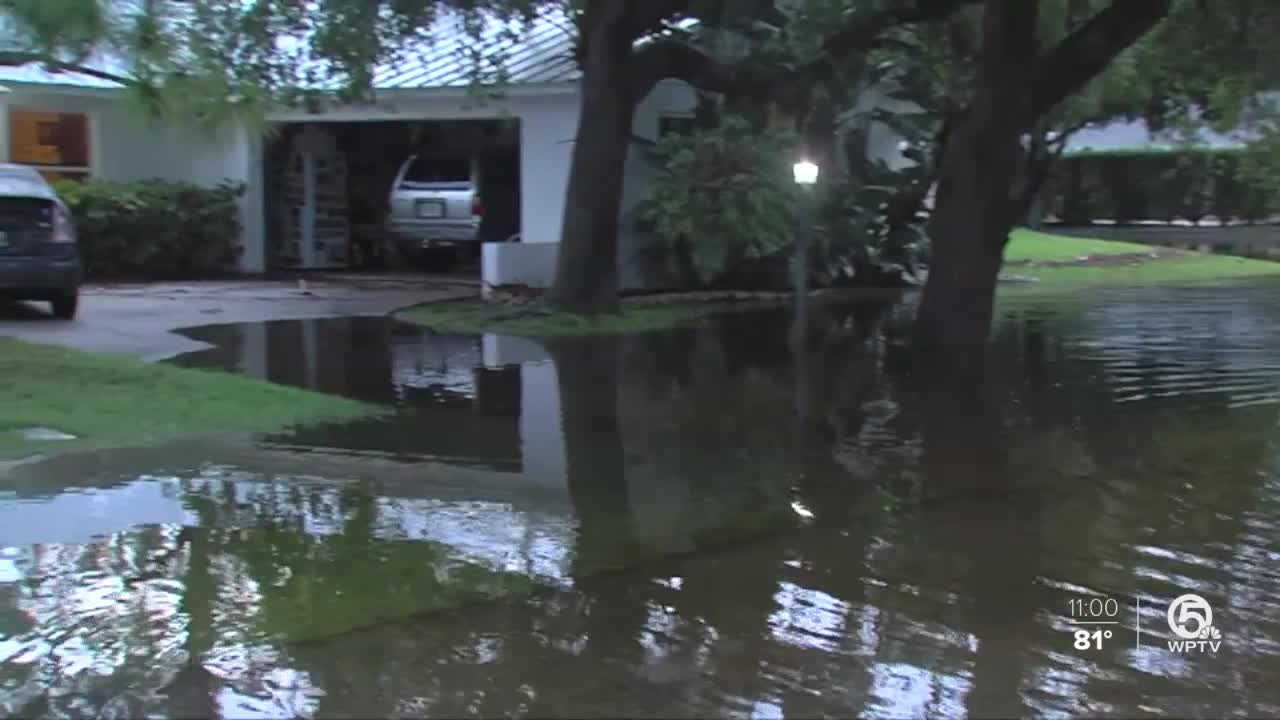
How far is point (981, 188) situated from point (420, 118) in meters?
9.91

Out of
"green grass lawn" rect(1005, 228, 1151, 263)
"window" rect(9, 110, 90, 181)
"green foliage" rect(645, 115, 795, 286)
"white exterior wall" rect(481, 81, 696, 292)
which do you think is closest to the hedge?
"green grass lawn" rect(1005, 228, 1151, 263)

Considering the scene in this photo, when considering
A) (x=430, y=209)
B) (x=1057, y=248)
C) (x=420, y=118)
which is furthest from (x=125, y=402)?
(x=1057, y=248)

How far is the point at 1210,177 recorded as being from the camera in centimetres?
4028

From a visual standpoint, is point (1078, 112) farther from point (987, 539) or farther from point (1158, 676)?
point (1158, 676)

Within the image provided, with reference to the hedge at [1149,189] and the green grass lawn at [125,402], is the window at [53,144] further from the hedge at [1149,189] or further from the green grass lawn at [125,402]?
the hedge at [1149,189]

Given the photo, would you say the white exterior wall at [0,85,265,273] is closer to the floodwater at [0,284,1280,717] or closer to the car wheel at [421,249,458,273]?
the car wheel at [421,249,458,273]

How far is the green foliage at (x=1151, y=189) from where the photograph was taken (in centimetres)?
4022

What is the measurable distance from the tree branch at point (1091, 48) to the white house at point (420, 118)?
717cm

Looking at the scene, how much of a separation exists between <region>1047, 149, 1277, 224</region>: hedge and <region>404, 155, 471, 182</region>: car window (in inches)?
863

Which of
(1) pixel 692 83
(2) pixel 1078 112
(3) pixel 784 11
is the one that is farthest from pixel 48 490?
(2) pixel 1078 112

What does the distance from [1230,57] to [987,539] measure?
10.8m

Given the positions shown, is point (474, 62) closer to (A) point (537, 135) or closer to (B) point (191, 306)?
(A) point (537, 135)

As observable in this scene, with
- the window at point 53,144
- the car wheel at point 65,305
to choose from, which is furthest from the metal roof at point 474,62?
the car wheel at point 65,305

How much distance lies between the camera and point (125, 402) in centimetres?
977
